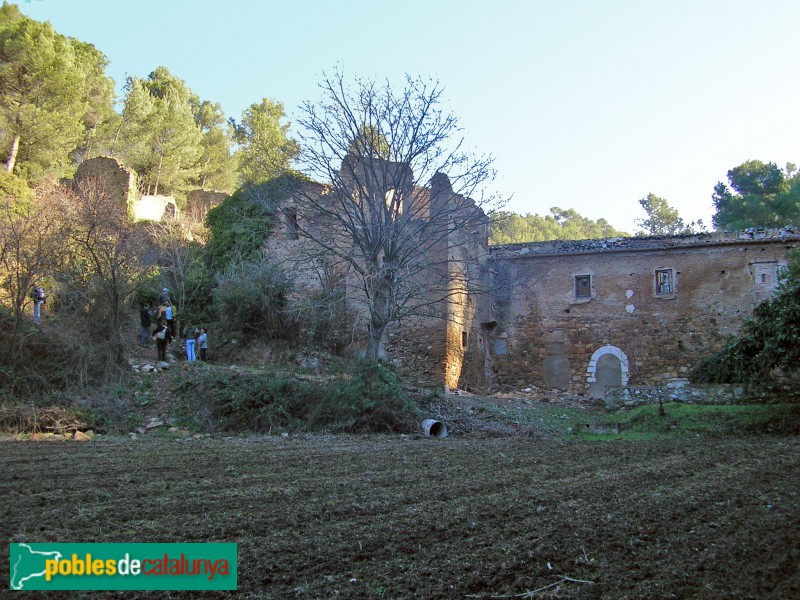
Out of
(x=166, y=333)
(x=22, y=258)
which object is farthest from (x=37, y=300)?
(x=166, y=333)

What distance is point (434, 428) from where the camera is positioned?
14.6 m

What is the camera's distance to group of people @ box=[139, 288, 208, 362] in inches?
731

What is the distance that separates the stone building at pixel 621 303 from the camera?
76.3 feet

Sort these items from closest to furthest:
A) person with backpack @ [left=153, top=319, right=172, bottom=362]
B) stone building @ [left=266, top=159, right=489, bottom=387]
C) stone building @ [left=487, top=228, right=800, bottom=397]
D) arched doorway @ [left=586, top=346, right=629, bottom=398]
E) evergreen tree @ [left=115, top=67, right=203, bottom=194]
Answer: stone building @ [left=266, top=159, right=489, bottom=387], person with backpack @ [left=153, top=319, right=172, bottom=362], stone building @ [left=487, top=228, right=800, bottom=397], arched doorway @ [left=586, top=346, right=629, bottom=398], evergreen tree @ [left=115, top=67, right=203, bottom=194]

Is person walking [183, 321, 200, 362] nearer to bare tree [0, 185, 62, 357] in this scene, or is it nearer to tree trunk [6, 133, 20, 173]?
bare tree [0, 185, 62, 357]

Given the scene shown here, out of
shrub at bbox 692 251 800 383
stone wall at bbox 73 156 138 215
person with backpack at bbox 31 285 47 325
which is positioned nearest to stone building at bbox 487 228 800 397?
shrub at bbox 692 251 800 383

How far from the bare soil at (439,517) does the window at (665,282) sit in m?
15.1

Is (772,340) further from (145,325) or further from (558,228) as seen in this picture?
(558,228)

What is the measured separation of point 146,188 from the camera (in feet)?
122

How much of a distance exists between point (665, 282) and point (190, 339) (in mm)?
15691

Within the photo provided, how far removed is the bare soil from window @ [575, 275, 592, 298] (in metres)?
15.7

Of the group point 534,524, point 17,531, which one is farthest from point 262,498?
point 534,524

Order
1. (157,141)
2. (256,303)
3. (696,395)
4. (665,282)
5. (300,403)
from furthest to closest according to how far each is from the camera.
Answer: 1. (157,141)
2. (665,282)
3. (256,303)
4. (696,395)
5. (300,403)

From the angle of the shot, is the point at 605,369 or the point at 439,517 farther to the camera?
the point at 605,369
